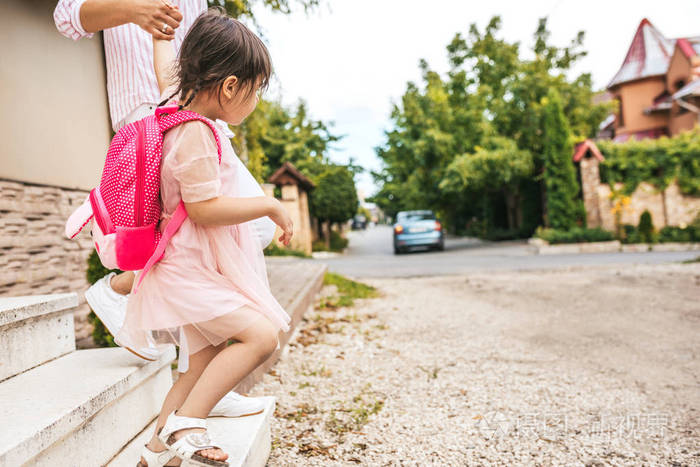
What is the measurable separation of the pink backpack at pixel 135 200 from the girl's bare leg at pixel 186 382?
296 millimetres

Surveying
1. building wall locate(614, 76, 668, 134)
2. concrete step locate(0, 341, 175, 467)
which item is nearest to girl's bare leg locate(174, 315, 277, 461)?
concrete step locate(0, 341, 175, 467)

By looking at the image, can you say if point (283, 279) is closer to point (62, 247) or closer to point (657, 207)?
point (62, 247)

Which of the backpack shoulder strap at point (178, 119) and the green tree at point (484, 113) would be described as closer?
the backpack shoulder strap at point (178, 119)

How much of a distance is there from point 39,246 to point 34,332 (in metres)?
1.94

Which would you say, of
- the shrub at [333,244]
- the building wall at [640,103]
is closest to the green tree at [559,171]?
the shrub at [333,244]

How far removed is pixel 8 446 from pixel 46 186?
2746 millimetres

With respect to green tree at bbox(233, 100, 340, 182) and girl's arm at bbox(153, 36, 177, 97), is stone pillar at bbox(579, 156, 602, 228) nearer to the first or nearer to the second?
green tree at bbox(233, 100, 340, 182)

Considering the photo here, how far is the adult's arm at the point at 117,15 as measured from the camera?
140cm

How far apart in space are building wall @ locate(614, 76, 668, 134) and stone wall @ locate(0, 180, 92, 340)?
1025 inches

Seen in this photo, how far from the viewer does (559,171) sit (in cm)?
1505

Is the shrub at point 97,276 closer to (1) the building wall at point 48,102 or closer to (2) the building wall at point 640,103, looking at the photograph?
(1) the building wall at point 48,102

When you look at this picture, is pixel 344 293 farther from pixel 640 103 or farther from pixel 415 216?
pixel 640 103

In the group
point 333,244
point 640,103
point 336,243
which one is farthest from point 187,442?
point 640,103

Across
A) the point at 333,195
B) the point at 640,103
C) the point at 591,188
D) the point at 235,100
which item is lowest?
the point at 235,100
